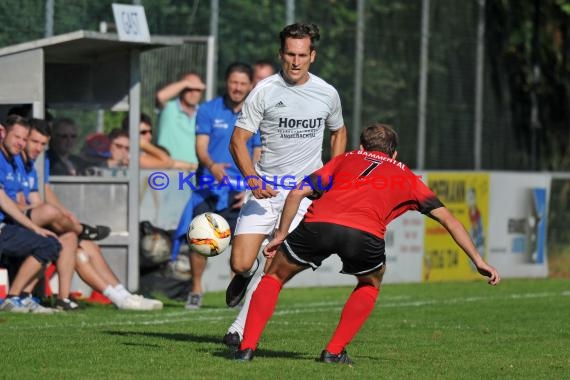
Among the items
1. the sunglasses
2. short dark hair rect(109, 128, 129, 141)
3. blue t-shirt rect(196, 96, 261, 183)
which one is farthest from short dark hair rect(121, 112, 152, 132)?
blue t-shirt rect(196, 96, 261, 183)

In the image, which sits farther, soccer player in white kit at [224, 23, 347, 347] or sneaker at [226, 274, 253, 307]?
sneaker at [226, 274, 253, 307]

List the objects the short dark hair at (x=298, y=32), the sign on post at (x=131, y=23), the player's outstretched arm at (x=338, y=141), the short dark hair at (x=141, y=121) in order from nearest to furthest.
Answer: the short dark hair at (x=298, y=32)
the player's outstretched arm at (x=338, y=141)
the sign on post at (x=131, y=23)
the short dark hair at (x=141, y=121)

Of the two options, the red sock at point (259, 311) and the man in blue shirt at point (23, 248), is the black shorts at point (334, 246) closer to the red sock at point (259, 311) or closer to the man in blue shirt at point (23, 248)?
the red sock at point (259, 311)

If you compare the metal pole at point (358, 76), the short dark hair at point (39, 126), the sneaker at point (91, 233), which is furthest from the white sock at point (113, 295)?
the metal pole at point (358, 76)

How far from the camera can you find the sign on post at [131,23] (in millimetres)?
14668

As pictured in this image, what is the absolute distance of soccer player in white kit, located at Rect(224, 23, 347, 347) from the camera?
9.81 m

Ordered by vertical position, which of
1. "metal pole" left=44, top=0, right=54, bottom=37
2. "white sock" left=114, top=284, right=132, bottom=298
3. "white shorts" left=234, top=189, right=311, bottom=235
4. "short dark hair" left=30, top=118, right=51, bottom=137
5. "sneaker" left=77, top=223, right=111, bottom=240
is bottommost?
"white sock" left=114, top=284, right=132, bottom=298

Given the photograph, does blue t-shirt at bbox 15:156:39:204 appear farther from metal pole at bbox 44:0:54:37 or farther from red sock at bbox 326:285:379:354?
red sock at bbox 326:285:379:354

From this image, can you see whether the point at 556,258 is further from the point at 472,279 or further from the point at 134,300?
the point at 134,300

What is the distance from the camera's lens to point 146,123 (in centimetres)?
1692

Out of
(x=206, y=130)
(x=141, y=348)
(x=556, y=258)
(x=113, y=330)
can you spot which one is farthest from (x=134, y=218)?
(x=556, y=258)

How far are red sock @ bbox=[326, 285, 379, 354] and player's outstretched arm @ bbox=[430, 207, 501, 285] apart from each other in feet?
2.07

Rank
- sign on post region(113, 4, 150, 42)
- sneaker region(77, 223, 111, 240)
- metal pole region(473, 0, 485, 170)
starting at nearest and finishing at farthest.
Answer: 1. sneaker region(77, 223, 111, 240)
2. sign on post region(113, 4, 150, 42)
3. metal pole region(473, 0, 485, 170)

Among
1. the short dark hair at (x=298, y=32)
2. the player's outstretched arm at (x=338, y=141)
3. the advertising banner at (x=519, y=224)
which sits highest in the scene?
the short dark hair at (x=298, y=32)
